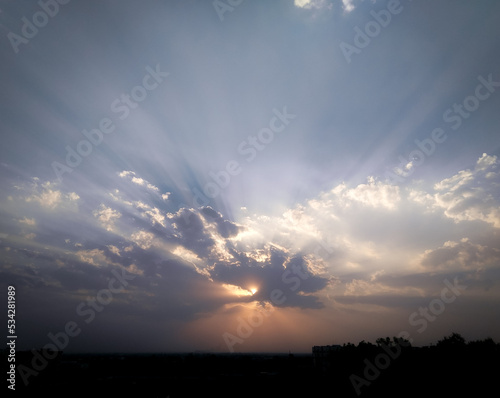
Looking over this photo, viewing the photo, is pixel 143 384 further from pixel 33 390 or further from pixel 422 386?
pixel 422 386

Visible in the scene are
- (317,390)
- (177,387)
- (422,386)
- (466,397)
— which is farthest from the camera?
(177,387)

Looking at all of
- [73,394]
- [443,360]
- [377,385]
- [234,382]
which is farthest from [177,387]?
[443,360]

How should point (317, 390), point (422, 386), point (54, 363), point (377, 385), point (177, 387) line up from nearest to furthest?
point (422, 386), point (377, 385), point (317, 390), point (54, 363), point (177, 387)

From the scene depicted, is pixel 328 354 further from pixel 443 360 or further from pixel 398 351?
pixel 443 360

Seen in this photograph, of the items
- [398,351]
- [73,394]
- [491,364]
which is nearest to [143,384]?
[73,394]

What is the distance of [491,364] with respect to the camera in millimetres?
23016

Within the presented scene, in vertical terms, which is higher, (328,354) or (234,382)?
(328,354)

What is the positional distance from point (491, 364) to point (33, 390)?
5562 cm

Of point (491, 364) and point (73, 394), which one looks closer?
point (491, 364)

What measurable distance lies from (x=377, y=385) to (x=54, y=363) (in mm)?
44767

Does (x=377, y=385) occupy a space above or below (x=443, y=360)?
below

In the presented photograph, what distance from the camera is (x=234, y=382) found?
4594cm

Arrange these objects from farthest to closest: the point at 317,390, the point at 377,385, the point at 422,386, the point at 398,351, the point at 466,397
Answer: the point at 317,390 → the point at 398,351 → the point at 377,385 → the point at 422,386 → the point at 466,397

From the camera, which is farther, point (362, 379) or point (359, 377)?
point (359, 377)
